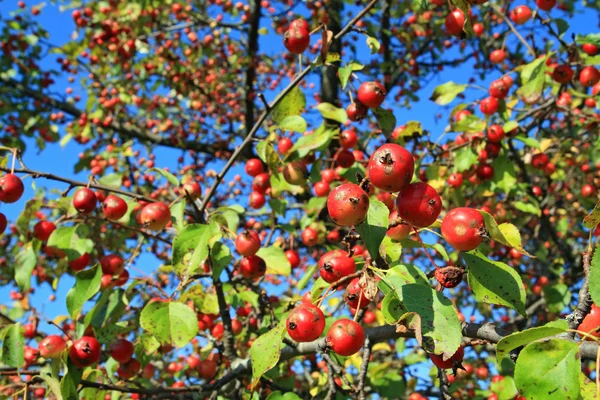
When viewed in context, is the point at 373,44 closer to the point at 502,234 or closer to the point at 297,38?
the point at 297,38

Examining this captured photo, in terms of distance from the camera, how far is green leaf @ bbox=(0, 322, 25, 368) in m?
2.28

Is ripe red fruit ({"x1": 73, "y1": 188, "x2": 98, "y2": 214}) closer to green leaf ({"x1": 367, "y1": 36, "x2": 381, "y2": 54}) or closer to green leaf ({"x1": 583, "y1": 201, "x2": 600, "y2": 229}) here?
green leaf ({"x1": 367, "y1": 36, "x2": 381, "y2": 54})

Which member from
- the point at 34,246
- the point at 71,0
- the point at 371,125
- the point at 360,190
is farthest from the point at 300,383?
the point at 71,0

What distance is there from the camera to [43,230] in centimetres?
288

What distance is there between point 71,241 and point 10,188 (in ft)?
1.81

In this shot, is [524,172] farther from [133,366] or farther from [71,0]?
[71,0]

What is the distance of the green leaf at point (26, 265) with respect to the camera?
283 cm

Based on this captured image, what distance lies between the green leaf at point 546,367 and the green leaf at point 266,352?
31.7 inches

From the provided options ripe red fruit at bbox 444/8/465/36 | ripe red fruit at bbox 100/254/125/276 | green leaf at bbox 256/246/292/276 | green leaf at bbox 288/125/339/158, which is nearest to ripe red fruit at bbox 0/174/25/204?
ripe red fruit at bbox 100/254/125/276

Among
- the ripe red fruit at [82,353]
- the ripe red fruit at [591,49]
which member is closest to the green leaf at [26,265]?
the ripe red fruit at [82,353]

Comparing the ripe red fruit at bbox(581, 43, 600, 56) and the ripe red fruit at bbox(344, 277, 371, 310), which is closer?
the ripe red fruit at bbox(344, 277, 371, 310)

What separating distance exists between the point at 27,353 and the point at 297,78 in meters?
3.17

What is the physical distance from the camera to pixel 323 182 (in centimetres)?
350

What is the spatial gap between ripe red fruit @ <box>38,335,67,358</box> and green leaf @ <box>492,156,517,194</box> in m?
3.51
